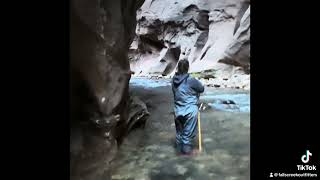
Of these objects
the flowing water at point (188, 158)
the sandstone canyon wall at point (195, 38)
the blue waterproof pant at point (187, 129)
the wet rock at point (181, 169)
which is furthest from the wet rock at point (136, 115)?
the sandstone canyon wall at point (195, 38)

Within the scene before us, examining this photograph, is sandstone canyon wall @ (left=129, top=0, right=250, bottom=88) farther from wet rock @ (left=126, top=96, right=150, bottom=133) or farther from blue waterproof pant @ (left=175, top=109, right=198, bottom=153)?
blue waterproof pant @ (left=175, top=109, right=198, bottom=153)

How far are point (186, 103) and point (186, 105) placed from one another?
0.08 ft

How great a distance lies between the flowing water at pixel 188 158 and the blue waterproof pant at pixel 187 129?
0.15m

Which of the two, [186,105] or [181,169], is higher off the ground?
[186,105]

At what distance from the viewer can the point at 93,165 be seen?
3.78 m

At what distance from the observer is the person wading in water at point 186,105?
4.43m

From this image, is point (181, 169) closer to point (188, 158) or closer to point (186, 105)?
point (188, 158)

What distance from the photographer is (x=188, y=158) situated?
4309mm

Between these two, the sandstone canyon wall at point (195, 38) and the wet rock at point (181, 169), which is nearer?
the wet rock at point (181, 169)
